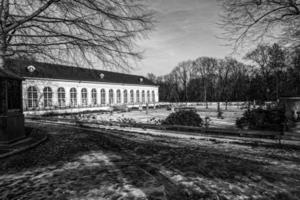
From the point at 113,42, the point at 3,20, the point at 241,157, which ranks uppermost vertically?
the point at 3,20

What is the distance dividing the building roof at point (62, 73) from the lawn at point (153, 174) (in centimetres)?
425

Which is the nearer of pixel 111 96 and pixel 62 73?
pixel 62 73

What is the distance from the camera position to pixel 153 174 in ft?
15.1

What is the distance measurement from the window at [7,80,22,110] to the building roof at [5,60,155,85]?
1.04m

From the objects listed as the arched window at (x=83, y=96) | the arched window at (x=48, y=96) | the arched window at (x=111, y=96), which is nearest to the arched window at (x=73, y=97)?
the arched window at (x=83, y=96)

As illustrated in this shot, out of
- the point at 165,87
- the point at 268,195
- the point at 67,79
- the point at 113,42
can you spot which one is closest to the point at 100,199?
the point at 268,195

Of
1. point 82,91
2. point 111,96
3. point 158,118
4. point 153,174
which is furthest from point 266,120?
point 111,96

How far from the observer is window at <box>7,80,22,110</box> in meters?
8.03

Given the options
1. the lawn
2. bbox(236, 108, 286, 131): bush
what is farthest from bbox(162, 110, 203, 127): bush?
the lawn

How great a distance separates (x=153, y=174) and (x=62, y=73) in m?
8.22

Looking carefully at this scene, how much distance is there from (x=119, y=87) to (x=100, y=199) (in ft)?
171

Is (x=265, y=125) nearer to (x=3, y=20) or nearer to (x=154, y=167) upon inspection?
(x=154, y=167)

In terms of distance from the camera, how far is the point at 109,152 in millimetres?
6840

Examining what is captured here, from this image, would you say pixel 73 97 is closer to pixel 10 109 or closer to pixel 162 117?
pixel 162 117
